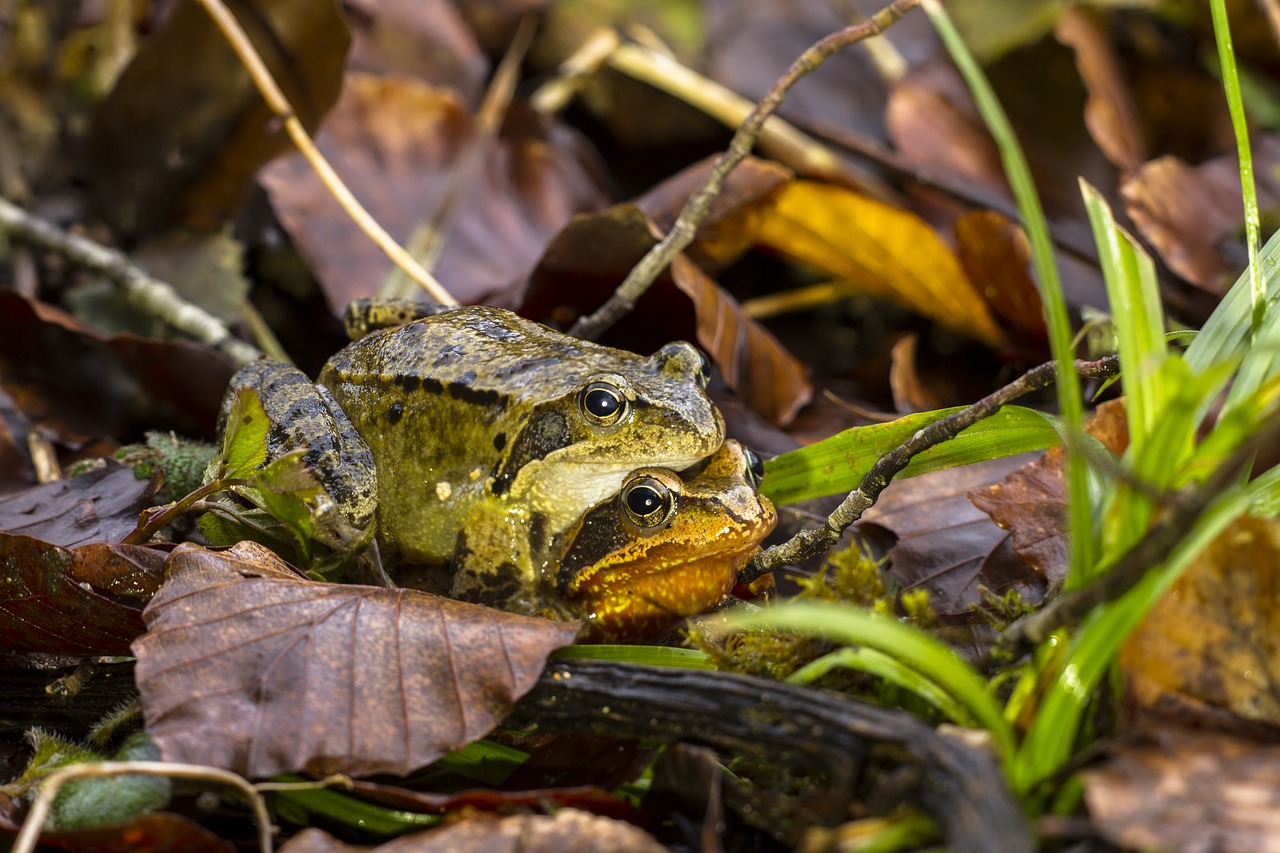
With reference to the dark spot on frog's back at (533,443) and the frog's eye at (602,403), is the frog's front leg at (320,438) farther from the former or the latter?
the frog's eye at (602,403)

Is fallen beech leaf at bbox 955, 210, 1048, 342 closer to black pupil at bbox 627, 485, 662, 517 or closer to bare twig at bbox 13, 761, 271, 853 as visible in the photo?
black pupil at bbox 627, 485, 662, 517

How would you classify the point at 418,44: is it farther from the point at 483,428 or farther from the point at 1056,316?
the point at 1056,316

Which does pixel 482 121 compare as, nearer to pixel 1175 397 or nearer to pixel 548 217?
pixel 548 217

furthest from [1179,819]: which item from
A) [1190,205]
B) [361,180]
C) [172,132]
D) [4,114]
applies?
[4,114]

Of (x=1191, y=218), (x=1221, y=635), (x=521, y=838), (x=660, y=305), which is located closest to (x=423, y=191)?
(x=660, y=305)

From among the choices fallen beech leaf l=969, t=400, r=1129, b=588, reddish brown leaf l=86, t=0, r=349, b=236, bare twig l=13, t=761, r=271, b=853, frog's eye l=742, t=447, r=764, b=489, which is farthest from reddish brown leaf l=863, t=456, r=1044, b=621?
reddish brown leaf l=86, t=0, r=349, b=236

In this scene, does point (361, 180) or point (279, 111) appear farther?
point (361, 180)
